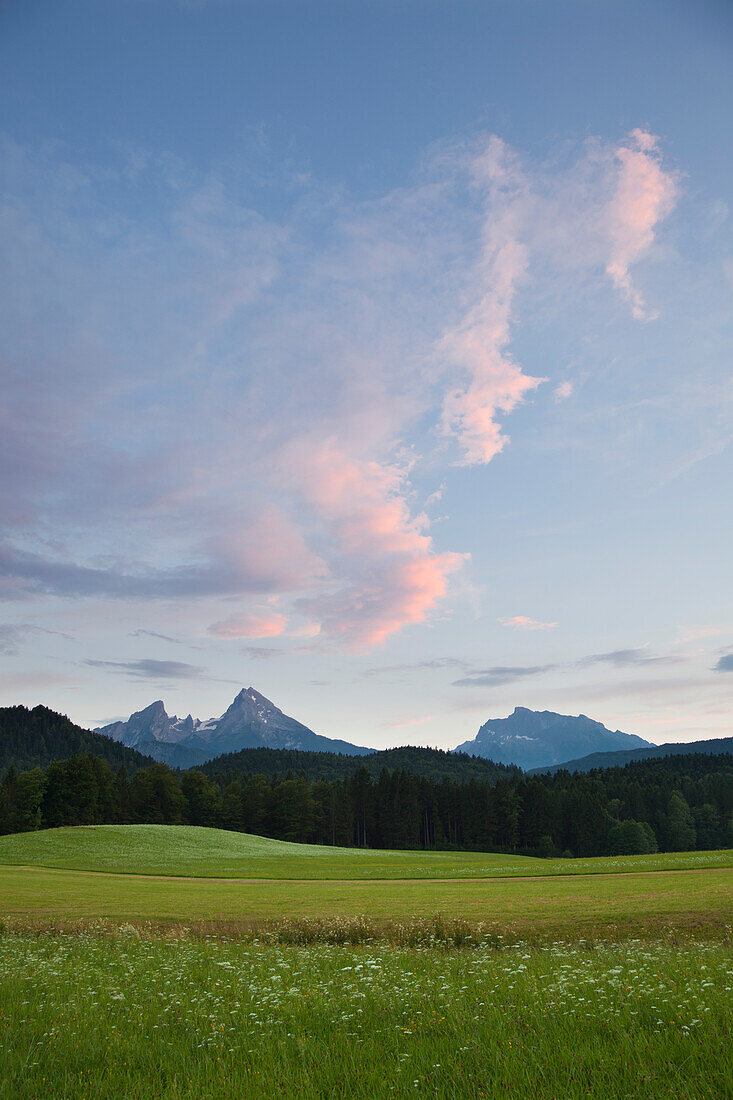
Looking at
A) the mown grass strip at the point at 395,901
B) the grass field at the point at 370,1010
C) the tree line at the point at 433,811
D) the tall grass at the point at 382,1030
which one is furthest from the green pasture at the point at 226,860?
the tall grass at the point at 382,1030

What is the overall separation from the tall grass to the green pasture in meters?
48.1

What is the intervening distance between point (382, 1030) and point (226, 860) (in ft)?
239

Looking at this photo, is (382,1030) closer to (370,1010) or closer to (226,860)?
(370,1010)

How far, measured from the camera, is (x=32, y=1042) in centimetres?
849

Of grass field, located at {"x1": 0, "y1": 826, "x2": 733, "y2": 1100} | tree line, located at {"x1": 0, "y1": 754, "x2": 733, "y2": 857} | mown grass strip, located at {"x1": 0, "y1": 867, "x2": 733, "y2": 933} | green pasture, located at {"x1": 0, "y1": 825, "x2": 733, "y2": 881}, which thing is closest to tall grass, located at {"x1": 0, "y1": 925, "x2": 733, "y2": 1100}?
grass field, located at {"x1": 0, "y1": 826, "x2": 733, "y2": 1100}

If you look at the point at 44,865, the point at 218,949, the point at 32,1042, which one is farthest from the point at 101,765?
the point at 32,1042

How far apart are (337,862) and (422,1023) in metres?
74.2

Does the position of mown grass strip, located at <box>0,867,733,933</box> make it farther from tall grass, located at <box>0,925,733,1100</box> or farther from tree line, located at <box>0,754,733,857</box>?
tree line, located at <box>0,754,733,857</box>

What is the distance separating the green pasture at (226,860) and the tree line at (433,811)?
4381 cm

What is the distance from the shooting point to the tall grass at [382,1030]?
20.9ft

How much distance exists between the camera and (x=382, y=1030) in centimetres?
806

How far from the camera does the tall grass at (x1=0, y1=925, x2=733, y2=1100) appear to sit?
6.38m

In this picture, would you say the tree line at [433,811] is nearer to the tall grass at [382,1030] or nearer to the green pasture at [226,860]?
the green pasture at [226,860]

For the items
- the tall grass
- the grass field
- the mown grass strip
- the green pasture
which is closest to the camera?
the tall grass
